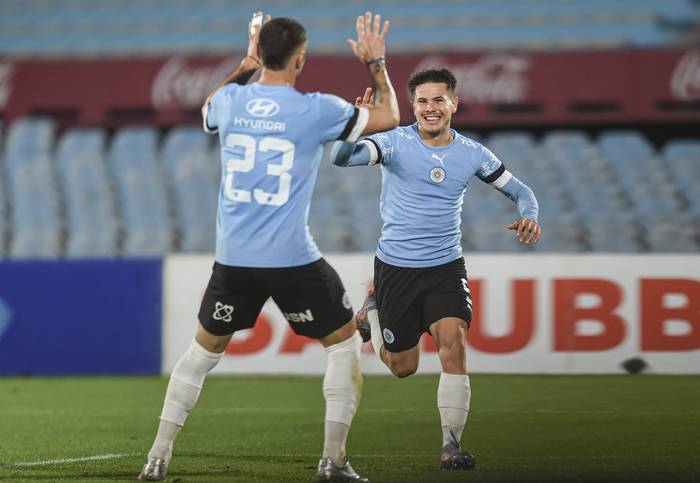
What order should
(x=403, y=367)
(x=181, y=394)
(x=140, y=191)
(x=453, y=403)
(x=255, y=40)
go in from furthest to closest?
1. (x=140, y=191)
2. (x=403, y=367)
3. (x=453, y=403)
4. (x=255, y=40)
5. (x=181, y=394)

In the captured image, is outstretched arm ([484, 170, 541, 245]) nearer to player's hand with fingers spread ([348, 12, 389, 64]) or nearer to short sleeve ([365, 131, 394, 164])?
short sleeve ([365, 131, 394, 164])

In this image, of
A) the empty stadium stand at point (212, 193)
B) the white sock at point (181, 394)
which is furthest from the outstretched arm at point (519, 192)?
the empty stadium stand at point (212, 193)

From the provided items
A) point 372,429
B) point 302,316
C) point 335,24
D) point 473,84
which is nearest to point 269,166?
point 302,316

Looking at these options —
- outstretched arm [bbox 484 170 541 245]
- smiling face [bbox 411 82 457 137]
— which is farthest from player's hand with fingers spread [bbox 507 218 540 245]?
smiling face [bbox 411 82 457 137]

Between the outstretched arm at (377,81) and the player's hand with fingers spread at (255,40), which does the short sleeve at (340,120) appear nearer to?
the outstretched arm at (377,81)

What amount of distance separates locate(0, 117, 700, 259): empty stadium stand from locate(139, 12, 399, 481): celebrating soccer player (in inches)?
361

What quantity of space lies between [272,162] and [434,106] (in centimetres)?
154

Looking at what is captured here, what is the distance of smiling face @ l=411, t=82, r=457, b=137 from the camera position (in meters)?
6.36

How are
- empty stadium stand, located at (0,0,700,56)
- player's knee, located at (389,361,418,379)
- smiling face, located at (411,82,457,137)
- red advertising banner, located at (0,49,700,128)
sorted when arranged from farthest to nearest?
empty stadium stand, located at (0,0,700,56)
red advertising banner, located at (0,49,700,128)
player's knee, located at (389,361,418,379)
smiling face, located at (411,82,457,137)

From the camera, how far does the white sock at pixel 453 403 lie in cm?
594

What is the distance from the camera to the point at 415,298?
6.41m

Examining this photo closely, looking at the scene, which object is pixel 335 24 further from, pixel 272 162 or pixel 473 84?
pixel 272 162

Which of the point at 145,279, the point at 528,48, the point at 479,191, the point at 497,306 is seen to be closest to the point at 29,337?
the point at 145,279

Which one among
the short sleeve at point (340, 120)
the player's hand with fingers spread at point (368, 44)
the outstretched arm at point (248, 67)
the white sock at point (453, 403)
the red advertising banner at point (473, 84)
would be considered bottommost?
the white sock at point (453, 403)
